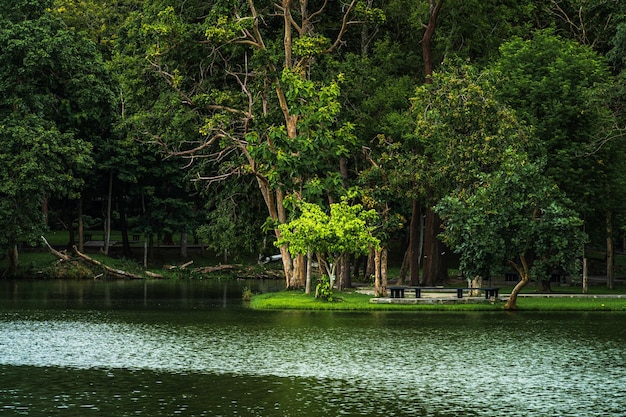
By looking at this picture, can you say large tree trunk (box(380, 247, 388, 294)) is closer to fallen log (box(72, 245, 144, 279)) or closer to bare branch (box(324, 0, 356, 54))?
bare branch (box(324, 0, 356, 54))

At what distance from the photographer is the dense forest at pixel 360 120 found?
5734cm

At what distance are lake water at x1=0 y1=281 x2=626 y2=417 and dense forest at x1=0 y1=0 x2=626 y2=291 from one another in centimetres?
644

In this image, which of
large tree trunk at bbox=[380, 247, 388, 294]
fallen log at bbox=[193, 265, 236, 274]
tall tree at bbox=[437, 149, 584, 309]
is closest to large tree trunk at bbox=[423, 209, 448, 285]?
large tree trunk at bbox=[380, 247, 388, 294]

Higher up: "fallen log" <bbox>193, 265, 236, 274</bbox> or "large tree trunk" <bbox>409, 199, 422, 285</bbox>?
"large tree trunk" <bbox>409, 199, 422, 285</bbox>

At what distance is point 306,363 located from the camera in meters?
34.7

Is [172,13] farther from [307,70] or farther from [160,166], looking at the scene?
[160,166]

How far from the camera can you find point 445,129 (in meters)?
60.6

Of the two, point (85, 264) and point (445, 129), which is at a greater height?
point (445, 129)

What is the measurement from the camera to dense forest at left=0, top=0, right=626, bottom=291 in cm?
5734

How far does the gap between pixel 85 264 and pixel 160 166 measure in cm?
1275

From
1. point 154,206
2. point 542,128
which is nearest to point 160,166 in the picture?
point 154,206

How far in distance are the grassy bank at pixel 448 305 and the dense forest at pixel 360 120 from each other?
2.09 metres

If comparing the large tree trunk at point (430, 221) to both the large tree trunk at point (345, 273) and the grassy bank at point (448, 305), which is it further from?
the grassy bank at point (448, 305)

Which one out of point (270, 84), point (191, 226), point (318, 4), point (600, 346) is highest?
point (318, 4)
